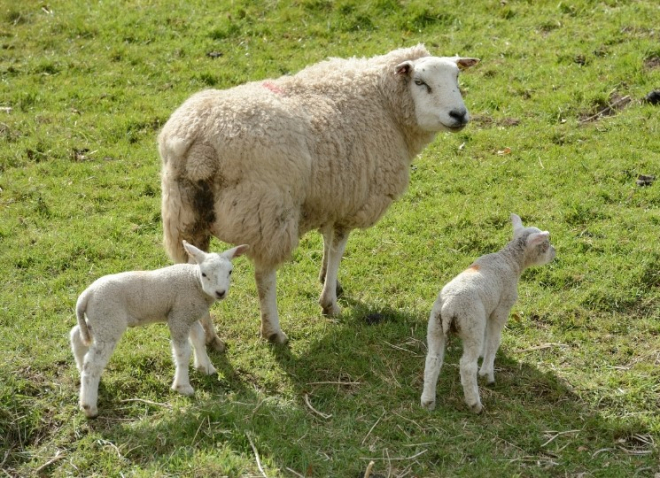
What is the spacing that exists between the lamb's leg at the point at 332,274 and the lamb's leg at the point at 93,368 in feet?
7.81

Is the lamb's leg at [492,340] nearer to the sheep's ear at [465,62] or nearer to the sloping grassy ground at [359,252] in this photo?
the sloping grassy ground at [359,252]

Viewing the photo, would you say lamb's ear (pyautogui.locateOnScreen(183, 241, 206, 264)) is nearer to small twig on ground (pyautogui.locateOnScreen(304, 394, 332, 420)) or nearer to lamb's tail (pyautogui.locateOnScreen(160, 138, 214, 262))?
lamb's tail (pyautogui.locateOnScreen(160, 138, 214, 262))

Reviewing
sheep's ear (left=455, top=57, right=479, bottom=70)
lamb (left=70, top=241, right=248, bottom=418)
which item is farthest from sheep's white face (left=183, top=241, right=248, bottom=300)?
sheep's ear (left=455, top=57, right=479, bottom=70)

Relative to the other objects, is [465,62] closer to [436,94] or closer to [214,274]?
[436,94]

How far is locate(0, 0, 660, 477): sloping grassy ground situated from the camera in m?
5.99

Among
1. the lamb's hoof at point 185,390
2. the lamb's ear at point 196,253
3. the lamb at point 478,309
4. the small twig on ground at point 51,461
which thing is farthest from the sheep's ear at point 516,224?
the small twig on ground at point 51,461

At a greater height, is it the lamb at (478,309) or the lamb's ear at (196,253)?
the lamb's ear at (196,253)

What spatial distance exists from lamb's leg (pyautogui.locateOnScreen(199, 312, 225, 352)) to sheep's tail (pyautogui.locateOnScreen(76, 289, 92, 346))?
50.5 inches

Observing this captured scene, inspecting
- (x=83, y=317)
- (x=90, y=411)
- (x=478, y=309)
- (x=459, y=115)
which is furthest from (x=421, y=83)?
(x=90, y=411)

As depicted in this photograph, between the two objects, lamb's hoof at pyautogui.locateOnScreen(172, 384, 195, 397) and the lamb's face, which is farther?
lamb's hoof at pyautogui.locateOnScreen(172, 384, 195, 397)

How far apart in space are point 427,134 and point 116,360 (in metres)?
3.57

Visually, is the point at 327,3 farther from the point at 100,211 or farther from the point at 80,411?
the point at 80,411

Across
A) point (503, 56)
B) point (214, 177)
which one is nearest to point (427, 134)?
point (214, 177)

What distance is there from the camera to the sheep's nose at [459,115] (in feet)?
25.0
